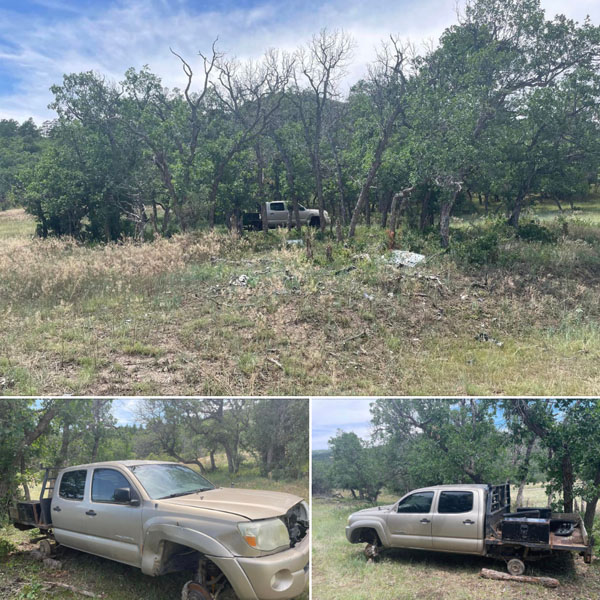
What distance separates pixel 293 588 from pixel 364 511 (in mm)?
1252

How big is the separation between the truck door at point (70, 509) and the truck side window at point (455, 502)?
300cm

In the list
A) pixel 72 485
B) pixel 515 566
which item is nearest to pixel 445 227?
pixel 515 566

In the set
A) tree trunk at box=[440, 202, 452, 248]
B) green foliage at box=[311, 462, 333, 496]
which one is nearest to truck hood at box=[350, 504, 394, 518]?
green foliage at box=[311, 462, 333, 496]

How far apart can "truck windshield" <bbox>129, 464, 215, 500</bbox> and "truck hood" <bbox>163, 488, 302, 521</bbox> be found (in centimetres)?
11

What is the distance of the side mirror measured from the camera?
11.9 feet

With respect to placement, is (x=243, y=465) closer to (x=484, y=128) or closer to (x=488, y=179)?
(x=484, y=128)

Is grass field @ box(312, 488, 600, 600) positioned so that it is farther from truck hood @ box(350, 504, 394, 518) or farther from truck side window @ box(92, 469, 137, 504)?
truck side window @ box(92, 469, 137, 504)

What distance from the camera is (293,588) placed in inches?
128

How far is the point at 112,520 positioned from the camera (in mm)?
3781

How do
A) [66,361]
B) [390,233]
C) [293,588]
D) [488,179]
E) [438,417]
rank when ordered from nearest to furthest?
[293,588] → [438,417] → [66,361] → [390,233] → [488,179]

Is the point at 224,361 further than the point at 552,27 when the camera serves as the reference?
No

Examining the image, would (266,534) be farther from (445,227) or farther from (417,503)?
(445,227)

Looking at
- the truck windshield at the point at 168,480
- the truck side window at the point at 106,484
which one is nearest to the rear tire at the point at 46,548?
the truck side window at the point at 106,484

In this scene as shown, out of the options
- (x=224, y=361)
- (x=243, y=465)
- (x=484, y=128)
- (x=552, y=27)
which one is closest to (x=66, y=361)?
(x=224, y=361)
